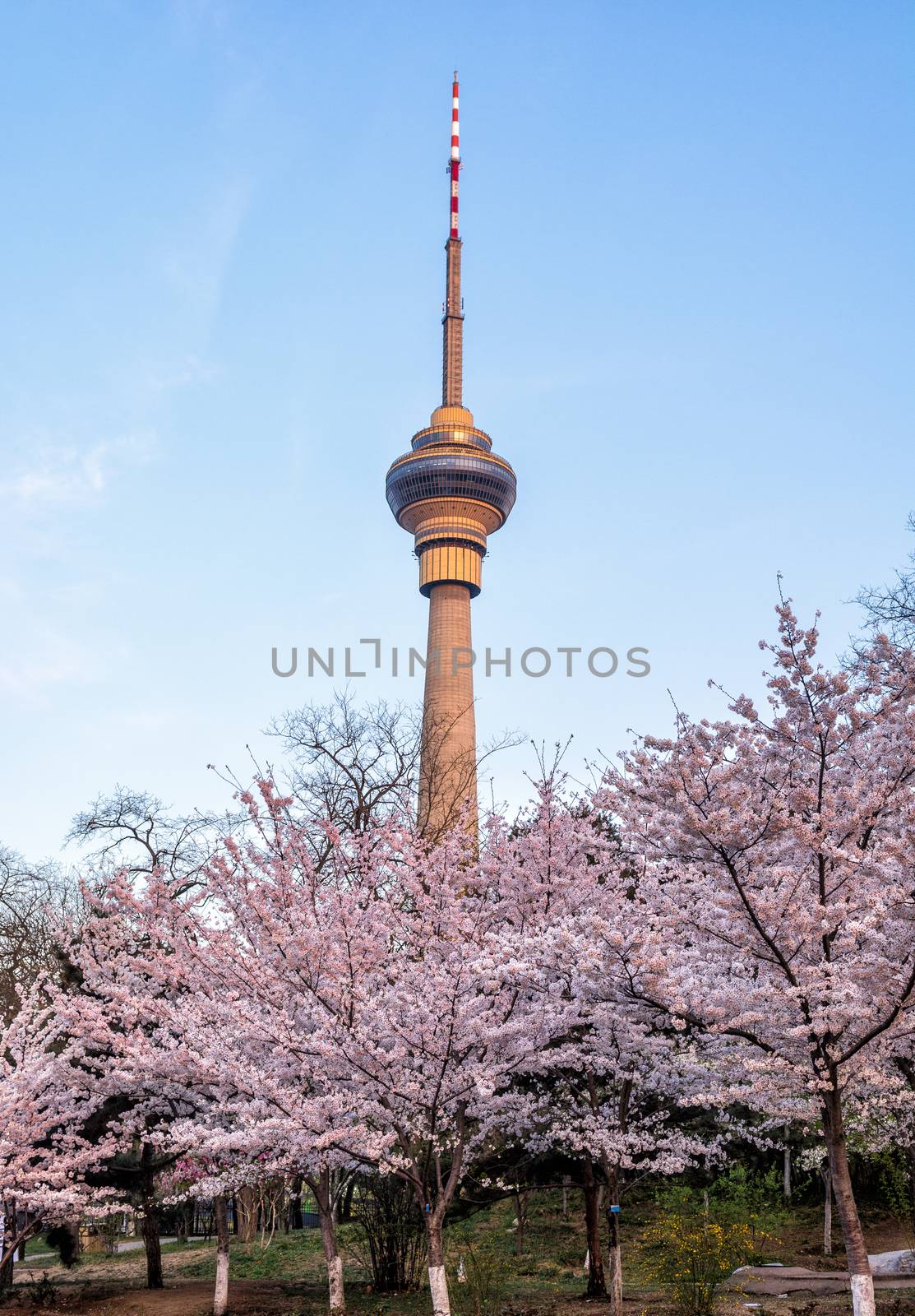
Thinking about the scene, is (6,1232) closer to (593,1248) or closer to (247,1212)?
(593,1248)

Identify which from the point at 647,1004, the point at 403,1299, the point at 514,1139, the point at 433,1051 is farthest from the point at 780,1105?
the point at 514,1139

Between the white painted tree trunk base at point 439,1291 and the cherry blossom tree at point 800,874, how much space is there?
4.04 metres

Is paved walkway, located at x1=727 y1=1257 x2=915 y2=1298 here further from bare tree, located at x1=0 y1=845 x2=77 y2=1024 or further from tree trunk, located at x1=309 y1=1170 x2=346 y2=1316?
bare tree, located at x1=0 y1=845 x2=77 y2=1024

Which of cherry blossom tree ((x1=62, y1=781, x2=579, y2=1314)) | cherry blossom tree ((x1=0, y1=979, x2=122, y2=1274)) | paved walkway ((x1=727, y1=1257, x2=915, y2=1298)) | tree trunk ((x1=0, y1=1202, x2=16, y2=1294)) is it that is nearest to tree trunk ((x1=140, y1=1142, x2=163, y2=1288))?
cherry blossom tree ((x1=0, y1=979, x2=122, y2=1274))

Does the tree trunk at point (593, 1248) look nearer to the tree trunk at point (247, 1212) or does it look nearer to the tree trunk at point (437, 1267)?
the tree trunk at point (437, 1267)

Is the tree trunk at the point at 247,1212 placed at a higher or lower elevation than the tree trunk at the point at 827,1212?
lower

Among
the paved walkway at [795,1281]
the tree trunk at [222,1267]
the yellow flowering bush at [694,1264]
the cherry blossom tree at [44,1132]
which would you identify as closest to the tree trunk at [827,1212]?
the paved walkway at [795,1281]

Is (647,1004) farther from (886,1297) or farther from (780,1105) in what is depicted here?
(886,1297)

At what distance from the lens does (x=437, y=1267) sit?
1257 centimetres

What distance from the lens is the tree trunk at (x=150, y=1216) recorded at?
811 inches

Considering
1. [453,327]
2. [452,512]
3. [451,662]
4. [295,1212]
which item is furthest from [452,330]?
[295,1212]

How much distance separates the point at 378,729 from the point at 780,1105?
21.2 meters

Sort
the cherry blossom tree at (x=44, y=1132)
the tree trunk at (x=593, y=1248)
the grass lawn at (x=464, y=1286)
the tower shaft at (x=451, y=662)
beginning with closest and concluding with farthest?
the grass lawn at (x=464, y=1286) < the cherry blossom tree at (x=44, y=1132) < the tree trunk at (x=593, y=1248) < the tower shaft at (x=451, y=662)

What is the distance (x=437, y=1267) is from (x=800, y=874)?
21.1 feet
